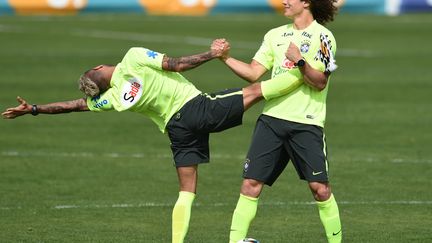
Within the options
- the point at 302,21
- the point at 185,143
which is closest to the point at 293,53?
the point at 302,21

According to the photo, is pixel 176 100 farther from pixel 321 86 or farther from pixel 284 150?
pixel 321 86

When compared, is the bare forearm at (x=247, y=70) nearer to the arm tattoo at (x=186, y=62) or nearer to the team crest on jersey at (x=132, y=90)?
the arm tattoo at (x=186, y=62)

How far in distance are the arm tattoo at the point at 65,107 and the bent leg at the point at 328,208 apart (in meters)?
2.32

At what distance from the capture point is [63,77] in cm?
2636

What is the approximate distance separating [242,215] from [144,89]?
150 cm

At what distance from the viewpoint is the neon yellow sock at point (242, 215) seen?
428 inches

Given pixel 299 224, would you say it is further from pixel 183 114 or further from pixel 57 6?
pixel 57 6

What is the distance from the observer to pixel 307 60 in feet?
34.8

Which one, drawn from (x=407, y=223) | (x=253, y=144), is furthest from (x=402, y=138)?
(x=253, y=144)

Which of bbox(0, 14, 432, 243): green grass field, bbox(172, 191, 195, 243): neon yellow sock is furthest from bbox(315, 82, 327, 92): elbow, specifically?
bbox(0, 14, 432, 243): green grass field

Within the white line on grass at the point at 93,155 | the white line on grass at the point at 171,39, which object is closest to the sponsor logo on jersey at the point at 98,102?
the white line on grass at the point at 93,155

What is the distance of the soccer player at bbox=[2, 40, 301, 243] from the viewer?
10797 millimetres

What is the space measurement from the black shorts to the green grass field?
4.57 feet

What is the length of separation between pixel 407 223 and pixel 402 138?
6.22 metres
